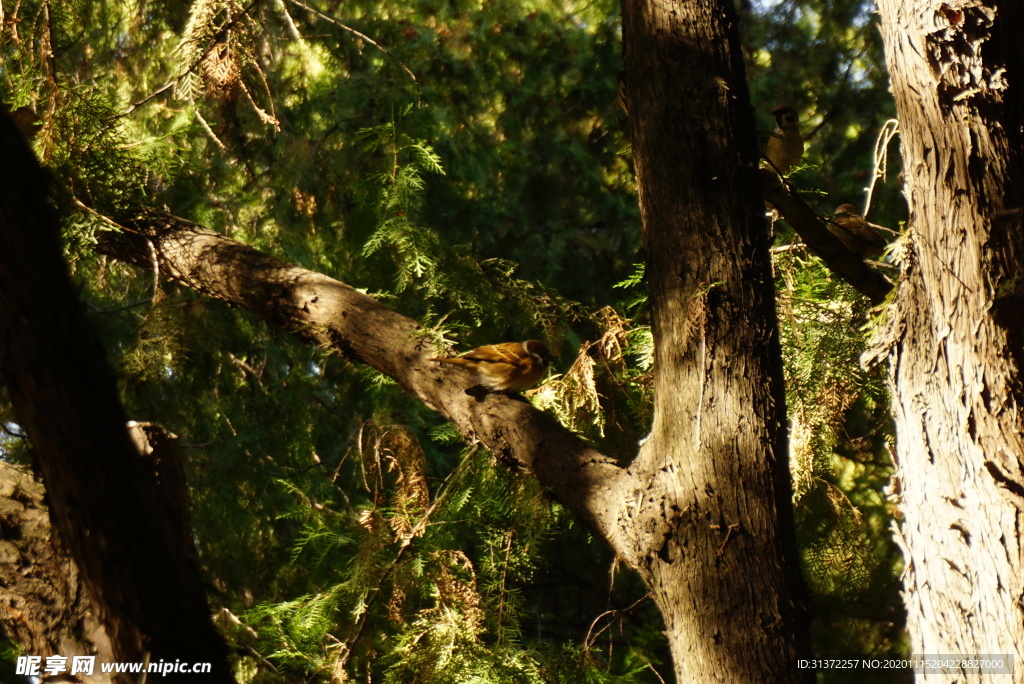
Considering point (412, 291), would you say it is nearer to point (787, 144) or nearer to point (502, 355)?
point (502, 355)

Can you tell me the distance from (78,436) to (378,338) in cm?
196

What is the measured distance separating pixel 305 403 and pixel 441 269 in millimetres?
2887

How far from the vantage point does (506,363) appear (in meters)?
3.87

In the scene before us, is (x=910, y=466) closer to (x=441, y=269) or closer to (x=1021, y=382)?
(x=1021, y=382)

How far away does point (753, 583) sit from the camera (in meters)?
2.39

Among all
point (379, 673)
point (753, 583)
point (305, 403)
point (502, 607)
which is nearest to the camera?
point (753, 583)

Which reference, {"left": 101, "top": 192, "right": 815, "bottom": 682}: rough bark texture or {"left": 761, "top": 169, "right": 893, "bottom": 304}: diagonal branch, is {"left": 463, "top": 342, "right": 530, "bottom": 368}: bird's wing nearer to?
{"left": 101, "top": 192, "right": 815, "bottom": 682}: rough bark texture

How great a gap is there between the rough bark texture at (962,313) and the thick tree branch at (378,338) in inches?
35.3

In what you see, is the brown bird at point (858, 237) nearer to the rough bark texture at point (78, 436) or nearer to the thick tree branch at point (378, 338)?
the thick tree branch at point (378, 338)

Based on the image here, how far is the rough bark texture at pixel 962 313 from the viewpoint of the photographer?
234cm

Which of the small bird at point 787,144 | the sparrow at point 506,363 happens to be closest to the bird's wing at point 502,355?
the sparrow at point 506,363

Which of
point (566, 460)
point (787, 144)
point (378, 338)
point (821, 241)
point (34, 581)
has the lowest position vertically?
point (34, 581)

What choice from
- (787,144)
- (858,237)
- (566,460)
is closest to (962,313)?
(566,460)

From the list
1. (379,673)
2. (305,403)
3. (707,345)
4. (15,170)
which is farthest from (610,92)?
(15,170)
